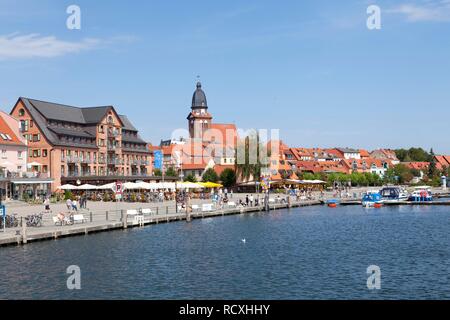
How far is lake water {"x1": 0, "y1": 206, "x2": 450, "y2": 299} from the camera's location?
26047 mm

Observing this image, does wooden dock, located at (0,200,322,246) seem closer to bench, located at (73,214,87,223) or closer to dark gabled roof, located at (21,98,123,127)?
bench, located at (73,214,87,223)

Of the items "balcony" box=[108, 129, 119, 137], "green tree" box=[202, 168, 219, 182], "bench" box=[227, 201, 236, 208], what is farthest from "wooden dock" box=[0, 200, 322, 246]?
"green tree" box=[202, 168, 219, 182]

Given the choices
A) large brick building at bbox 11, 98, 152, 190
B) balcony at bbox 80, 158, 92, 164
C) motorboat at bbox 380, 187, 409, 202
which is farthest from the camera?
motorboat at bbox 380, 187, 409, 202

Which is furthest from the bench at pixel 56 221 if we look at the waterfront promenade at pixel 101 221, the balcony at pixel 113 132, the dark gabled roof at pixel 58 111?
the balcony at pixel 113 132

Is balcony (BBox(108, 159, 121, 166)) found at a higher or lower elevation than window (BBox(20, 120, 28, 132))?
lower

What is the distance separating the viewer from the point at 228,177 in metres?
123

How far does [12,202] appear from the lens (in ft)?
228

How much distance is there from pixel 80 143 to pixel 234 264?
71.9m

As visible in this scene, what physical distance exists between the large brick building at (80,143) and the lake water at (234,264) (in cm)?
4571

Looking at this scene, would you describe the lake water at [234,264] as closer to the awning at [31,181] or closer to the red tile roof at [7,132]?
the awning at [31,181]

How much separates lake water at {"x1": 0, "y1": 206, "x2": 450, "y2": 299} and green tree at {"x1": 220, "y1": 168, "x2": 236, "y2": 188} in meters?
68.9

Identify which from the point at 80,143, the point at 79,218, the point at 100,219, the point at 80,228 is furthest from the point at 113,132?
the point at 80,228

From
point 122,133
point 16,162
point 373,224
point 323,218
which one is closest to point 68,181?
point 16,162

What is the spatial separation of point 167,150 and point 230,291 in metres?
153
